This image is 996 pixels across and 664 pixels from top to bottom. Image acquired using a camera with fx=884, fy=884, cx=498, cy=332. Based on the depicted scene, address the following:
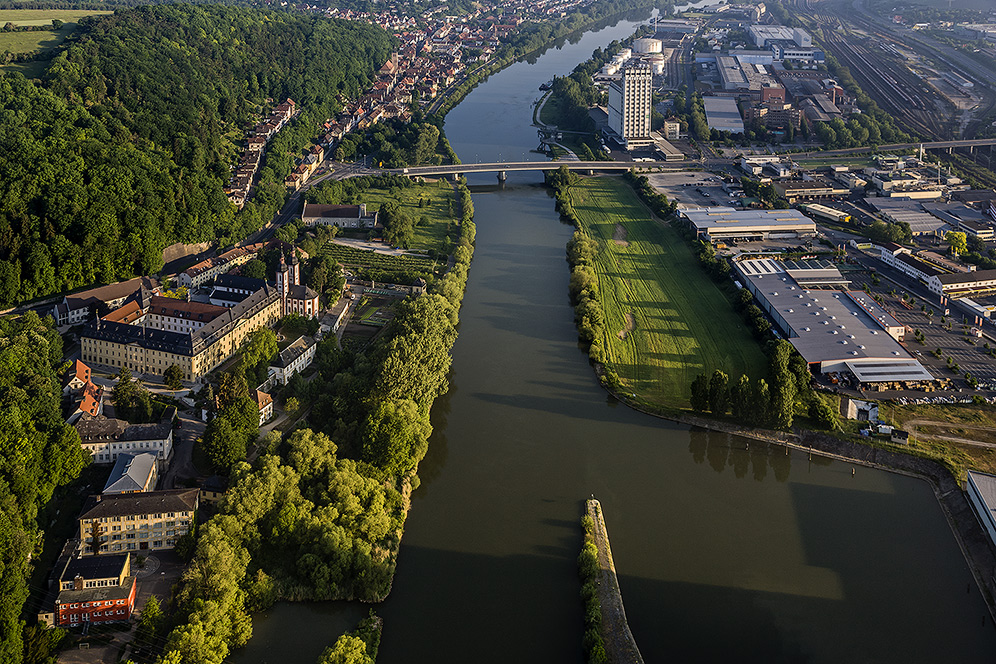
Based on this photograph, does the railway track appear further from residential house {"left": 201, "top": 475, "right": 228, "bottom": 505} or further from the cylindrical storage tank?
residential house {"left": 201, "top": 475, "right": 228, "bottom": 505}

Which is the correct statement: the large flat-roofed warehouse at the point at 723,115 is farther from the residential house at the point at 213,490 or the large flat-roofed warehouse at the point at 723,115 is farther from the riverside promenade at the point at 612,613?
the residential house at the point at 213,490

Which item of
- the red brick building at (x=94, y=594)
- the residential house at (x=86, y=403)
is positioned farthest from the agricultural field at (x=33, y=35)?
the red brick building at (x=94, y=594)

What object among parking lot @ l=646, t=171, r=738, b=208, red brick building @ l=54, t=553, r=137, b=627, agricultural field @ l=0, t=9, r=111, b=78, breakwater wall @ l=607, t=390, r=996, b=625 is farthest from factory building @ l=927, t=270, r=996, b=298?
agricultural field @ l=0, t=9, r=111, b=78

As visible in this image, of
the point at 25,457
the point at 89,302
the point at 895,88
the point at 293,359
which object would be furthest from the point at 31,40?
the point at 895,88

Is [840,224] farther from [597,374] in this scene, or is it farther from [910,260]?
[597,374]

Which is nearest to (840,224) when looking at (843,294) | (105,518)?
(843,294)

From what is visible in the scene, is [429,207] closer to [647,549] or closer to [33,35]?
[33,35]
